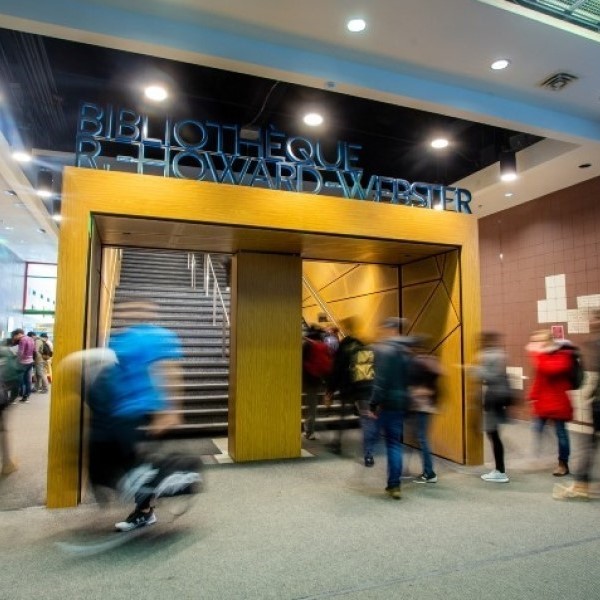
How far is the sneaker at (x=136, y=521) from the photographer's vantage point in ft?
11.4

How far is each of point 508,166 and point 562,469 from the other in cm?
431

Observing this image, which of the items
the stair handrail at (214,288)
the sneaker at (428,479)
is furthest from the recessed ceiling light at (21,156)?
the sneaker at (428,479)

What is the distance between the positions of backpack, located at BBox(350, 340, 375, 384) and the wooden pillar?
0.63 m

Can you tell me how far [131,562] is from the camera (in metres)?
3.03

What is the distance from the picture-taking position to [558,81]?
550 cm

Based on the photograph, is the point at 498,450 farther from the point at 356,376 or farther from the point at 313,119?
the point at 313,119

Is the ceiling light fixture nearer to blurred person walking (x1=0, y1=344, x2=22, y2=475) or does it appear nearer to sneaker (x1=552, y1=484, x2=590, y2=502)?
sneaker (x1=552, y1=484, x2=590, y2=502)

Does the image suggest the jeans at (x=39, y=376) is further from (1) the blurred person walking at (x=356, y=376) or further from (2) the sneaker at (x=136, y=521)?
(2) the sneaker at (x=136, y=521)

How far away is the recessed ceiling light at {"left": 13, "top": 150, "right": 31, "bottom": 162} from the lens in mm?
7275

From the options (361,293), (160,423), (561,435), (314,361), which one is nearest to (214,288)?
(361,293)

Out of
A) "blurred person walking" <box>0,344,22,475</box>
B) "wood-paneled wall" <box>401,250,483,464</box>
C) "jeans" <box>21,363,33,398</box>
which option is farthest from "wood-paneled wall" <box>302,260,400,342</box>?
"jeans" <box>21,363,33,398</box>

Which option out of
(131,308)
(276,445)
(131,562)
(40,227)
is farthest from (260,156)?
(40,227)

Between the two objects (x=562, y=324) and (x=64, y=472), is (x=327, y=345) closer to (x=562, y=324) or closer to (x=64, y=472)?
(x=64, y=472)

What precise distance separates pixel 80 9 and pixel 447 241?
168 inches
